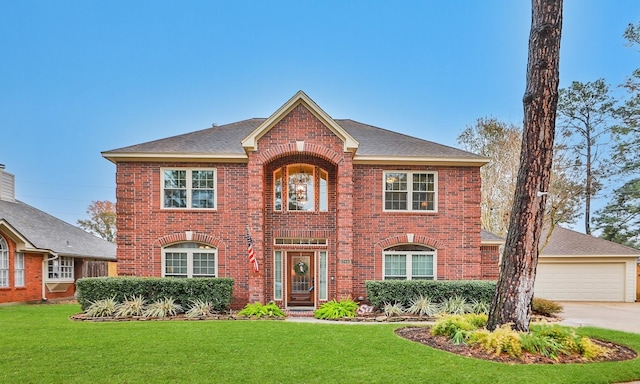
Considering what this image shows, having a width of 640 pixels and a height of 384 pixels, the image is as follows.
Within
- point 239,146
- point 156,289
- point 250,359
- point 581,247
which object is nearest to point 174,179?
point 239,146

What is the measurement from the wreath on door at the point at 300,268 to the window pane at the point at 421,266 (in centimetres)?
364

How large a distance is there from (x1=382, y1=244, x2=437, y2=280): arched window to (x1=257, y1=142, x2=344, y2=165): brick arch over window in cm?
366

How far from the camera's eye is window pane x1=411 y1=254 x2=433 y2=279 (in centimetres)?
1330

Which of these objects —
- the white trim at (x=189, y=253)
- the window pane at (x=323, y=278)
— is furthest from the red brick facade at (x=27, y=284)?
the window pane at (x=323, y=278)

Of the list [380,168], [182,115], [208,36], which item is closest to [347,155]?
[380,168]

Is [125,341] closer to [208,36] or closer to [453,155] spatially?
[453,155]

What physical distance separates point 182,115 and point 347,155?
66591mm

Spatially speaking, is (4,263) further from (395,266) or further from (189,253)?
(395,266)

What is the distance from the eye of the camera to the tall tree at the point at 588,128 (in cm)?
2355

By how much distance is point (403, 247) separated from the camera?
44.0 ft

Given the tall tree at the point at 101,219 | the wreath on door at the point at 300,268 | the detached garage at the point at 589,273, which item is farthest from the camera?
the tall tree at the point at 101,219

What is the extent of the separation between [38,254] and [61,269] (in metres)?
1.71

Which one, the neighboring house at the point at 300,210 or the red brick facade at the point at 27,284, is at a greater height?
the neighboring house at the point at 300,210

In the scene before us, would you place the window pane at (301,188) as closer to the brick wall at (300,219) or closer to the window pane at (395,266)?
the brick wall at (300,219)
